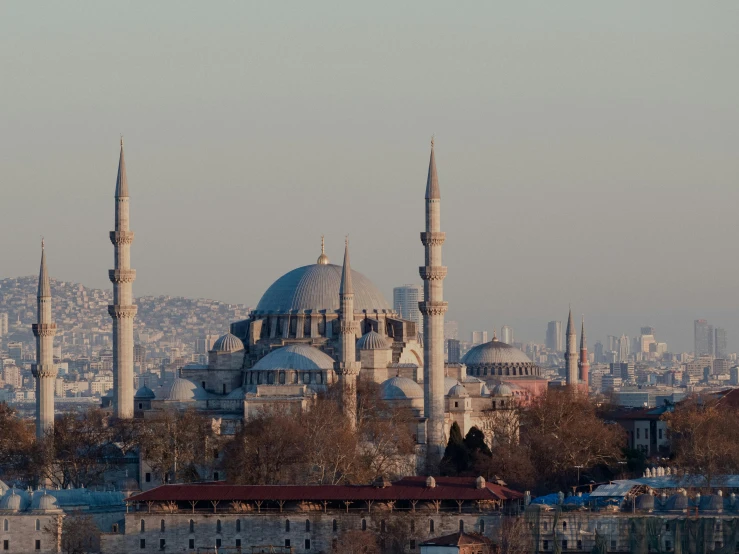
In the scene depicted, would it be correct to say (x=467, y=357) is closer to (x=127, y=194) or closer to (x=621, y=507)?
(x=127, y=194)

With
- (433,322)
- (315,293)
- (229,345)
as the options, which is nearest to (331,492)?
(433,322)

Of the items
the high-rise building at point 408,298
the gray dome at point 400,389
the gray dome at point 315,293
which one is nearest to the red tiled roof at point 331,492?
the gray dome at point 400,389

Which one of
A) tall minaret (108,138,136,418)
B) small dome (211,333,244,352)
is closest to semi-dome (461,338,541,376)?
small dome (211,333,244,352)

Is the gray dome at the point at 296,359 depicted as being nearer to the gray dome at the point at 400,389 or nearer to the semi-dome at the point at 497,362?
the gray dome at the point at 400,389

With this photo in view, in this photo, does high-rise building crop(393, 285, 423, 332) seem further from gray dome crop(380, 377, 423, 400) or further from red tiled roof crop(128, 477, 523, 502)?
red tiled roof crop(128, 477, 523, 502)

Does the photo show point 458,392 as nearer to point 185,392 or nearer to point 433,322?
point 433,322

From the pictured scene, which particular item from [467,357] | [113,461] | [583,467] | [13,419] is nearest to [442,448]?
[583,467]

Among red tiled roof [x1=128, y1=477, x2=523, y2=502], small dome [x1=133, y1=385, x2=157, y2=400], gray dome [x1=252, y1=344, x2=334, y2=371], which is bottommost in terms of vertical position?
red tiled roof [x1=128, y1=477, x2=523, y2=502]
